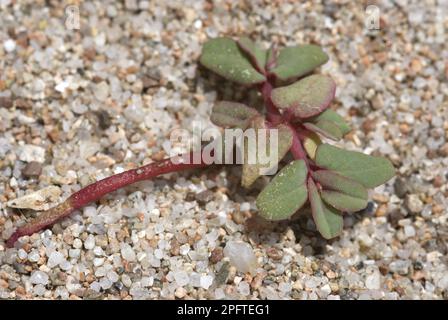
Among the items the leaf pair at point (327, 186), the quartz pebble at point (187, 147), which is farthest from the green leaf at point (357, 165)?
the quartz pebble at point (187, 147)

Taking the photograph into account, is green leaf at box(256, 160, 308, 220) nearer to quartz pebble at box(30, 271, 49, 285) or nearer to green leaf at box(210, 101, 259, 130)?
green leaf at box(210, 101, 259, 130)

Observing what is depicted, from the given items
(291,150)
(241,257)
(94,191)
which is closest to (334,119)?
(291,150)

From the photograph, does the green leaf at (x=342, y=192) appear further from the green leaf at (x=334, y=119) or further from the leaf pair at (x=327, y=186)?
the green leaf at (x=334, y=119)

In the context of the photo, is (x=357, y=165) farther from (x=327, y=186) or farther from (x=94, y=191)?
(x=94, y=191)

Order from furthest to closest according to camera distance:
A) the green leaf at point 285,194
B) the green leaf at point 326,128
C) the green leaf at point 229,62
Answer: the green leaf at point 229,62
the green leaf at point 326,128
the green leaf at point 285,194

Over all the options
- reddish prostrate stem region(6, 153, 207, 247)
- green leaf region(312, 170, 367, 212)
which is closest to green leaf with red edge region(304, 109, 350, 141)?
green leaf region(312, 170, 367, 212)
